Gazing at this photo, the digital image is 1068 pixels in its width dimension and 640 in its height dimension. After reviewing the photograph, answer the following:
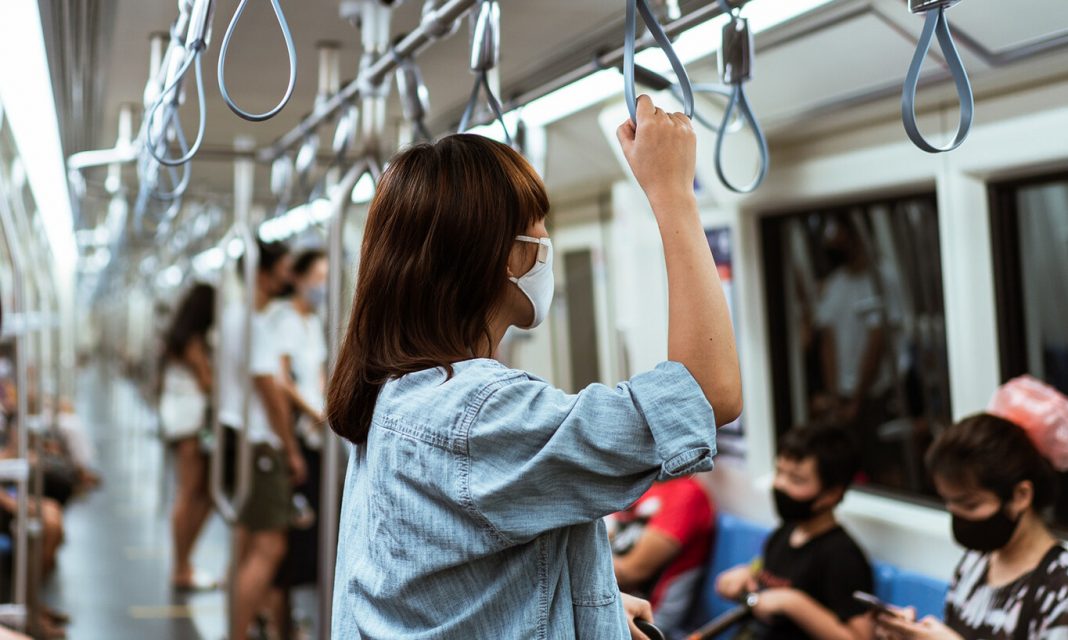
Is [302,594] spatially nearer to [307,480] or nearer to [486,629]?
[307,480]

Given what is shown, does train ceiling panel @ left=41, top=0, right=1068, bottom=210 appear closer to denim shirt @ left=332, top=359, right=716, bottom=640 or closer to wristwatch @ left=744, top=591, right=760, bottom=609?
denim shirt @ left=332, top=359, right=716, bottom=640

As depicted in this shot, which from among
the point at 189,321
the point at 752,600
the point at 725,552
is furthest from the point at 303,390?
the point at 752,600

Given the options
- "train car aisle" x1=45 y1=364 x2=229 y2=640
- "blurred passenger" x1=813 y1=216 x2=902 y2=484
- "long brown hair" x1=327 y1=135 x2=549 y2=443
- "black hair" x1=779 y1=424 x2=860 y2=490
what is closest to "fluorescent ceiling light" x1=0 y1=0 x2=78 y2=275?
"long brown hair" x1=327 y1=135 x2=549 y2=443

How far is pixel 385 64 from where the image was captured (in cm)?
242

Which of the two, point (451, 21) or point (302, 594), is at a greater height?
point (451, 21)

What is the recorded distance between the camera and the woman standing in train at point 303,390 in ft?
15.6

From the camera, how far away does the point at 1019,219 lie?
116 inches

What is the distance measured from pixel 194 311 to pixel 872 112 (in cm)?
417

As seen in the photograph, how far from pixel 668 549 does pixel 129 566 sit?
4149mm

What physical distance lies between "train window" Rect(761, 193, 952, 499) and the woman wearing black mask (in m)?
0.97

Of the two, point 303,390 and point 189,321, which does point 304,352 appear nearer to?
point 303,390

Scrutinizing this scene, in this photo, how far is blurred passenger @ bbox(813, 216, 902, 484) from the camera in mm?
3613

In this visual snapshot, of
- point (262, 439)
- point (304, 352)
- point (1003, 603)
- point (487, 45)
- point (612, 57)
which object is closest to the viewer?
point (487, 45)

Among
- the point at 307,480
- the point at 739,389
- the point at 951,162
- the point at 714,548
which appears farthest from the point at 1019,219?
the point at 307,480
